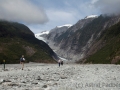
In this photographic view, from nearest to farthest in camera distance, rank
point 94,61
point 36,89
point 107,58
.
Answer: point 36,89 < point 107,58 < point 94,61

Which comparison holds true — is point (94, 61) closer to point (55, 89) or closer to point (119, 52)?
point (119, 52)

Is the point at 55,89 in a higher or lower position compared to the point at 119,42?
lower

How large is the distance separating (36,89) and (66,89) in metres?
2.23

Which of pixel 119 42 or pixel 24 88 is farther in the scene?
pixel 119 42

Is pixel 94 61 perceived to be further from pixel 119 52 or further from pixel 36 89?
pixel 36 89

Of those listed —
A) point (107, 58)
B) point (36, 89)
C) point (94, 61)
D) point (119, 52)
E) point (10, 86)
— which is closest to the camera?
point (36, 89)

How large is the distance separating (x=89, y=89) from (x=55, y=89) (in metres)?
2.57

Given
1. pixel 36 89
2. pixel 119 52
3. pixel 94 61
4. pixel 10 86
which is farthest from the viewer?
pixel 94 61

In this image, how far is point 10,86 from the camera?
666 inches

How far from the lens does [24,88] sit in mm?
16047

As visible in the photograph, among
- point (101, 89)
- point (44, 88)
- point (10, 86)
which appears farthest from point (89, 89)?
point (10, 86)

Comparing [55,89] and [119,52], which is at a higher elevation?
[119,52]

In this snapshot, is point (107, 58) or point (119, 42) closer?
point (107, 58)

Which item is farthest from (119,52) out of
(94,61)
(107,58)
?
(94,61)
